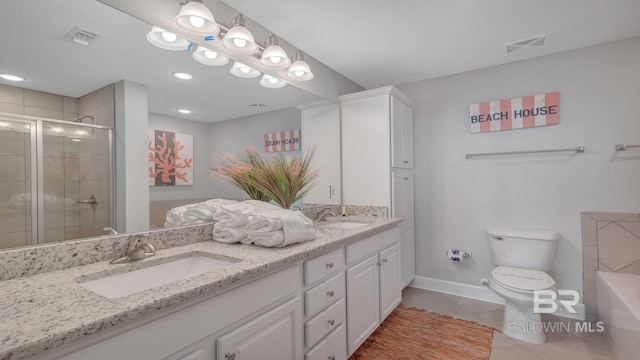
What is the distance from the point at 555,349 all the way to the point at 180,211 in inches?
101

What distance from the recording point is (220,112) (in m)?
1.77

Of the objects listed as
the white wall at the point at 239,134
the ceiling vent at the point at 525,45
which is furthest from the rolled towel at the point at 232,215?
the ceiling vent at the point at 525,45

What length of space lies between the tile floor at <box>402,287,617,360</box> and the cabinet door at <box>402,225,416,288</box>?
0.28 m

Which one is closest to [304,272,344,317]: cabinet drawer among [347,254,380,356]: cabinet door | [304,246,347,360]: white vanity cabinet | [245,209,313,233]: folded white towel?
[304,246,347,360]: white vanity cabinet

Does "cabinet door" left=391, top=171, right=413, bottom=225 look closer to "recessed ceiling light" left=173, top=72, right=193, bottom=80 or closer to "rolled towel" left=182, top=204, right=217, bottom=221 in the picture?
"rolled towel" left=182, top=204, right=217, bottom=221

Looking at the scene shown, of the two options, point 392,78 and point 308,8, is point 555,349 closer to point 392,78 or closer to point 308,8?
point 392,78

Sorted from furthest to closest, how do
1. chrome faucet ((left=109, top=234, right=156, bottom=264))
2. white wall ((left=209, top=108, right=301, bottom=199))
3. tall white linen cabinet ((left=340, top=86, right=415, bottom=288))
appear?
1. tall white linen cabinet ((left=340, top=86, right=415, bottom=288))
2. white wall ((left=209, top=108, right=301, bottom=199))
3. chrome faucet ((left=109, top=234, right=156, bottom=264))

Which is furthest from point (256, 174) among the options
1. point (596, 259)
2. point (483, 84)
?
point (596, 259)

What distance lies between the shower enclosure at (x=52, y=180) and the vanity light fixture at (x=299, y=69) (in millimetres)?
1241

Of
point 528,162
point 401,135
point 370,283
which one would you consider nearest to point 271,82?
point 401,135

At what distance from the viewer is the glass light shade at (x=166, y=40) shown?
4.70 feet

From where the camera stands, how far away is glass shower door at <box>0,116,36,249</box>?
0.98m

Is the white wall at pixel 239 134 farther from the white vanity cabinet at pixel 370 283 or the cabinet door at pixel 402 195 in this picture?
the cabinet door at pixel 402 195

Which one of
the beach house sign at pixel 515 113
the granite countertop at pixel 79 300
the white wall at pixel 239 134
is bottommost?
the granite countertop at pixel 79 300
